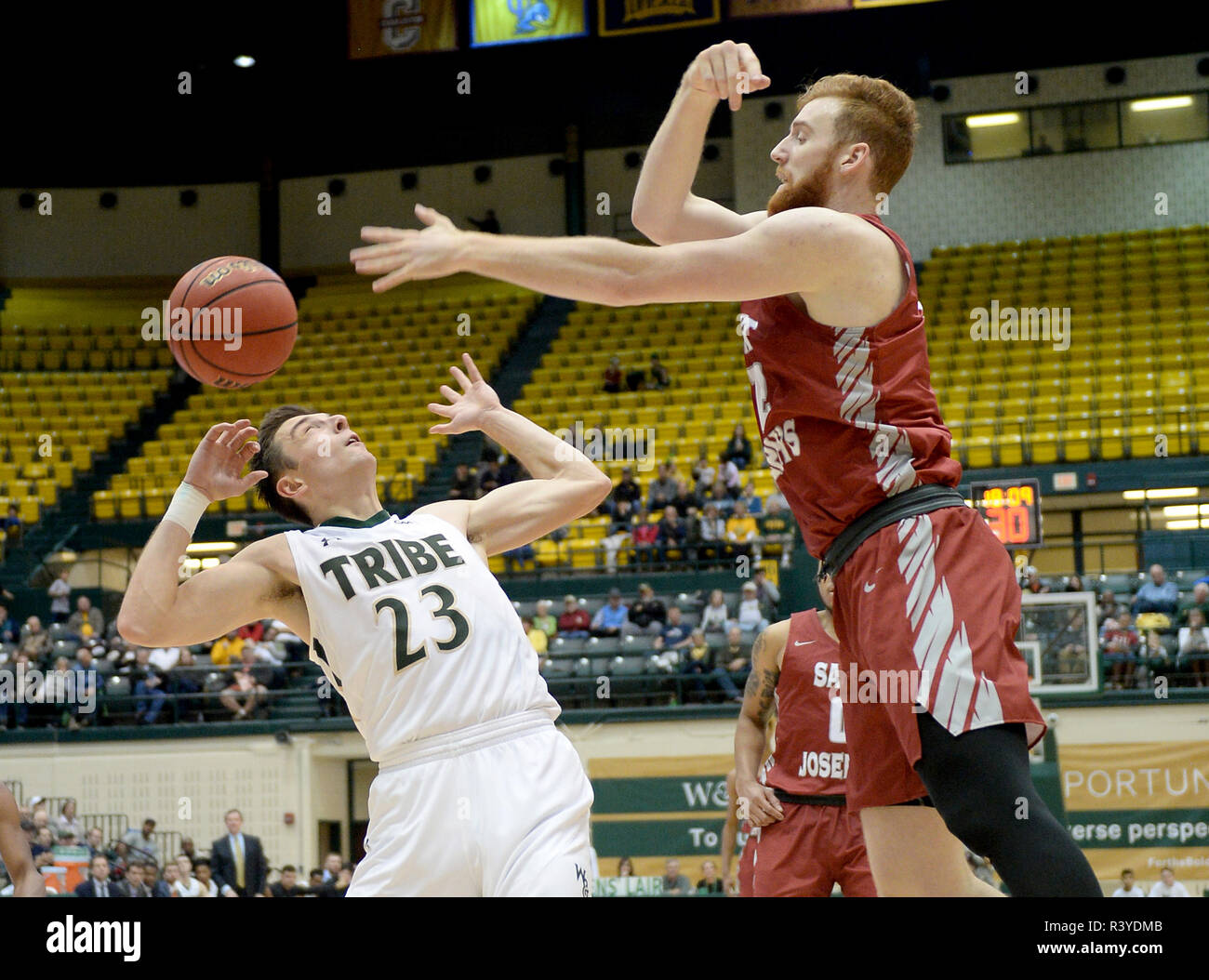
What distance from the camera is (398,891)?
3412mm

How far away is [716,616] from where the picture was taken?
1477 cm

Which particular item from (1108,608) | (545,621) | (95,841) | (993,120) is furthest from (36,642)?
(993,120)

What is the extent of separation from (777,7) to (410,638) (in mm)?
18979

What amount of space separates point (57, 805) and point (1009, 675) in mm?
13570

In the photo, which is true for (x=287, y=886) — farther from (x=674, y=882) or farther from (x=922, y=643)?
(x=922, y=643)

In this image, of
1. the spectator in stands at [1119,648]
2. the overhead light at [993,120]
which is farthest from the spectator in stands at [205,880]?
the overhead light at [993,120]

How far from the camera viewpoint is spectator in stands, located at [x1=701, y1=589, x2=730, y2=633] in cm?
1464

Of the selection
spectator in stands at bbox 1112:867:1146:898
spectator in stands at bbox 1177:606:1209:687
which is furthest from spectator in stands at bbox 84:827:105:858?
spectator in stands at bbox 1177:606:1209:687

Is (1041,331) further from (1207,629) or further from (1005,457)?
(1207,629)

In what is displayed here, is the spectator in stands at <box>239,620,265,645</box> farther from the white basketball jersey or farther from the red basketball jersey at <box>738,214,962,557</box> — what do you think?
the red basketball jersey at <box>738,214,962,557</box>

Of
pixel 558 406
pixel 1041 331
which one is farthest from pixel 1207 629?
pixel 558 406

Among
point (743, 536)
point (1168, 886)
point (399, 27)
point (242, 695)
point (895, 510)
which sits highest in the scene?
point (399, 27)

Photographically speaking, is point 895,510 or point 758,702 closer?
point 895,510

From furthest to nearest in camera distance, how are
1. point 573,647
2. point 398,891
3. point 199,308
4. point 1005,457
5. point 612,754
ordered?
point 1005,457 < point 573,647 < point 612,754 < point 199,308 < point 398,891
